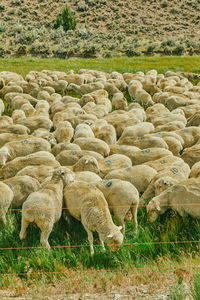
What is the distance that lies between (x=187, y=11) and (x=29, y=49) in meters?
31.1

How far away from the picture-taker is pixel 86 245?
236 inches

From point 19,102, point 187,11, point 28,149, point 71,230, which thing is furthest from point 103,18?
point 71,230

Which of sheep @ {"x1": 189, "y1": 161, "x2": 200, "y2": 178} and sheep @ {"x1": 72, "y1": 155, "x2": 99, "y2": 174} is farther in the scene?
sheep @ {"x1": 72, "y1": 155, "x2": 99, "y2": 174}

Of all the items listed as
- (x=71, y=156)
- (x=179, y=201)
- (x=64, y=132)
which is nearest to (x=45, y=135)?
(x=64, y=132)

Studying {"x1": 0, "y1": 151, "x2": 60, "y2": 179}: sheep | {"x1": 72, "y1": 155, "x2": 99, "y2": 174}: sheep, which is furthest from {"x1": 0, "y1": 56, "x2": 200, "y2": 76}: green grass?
{"x1": 72, "y1": 155, "x2": 99, "y2": 174}: sheep

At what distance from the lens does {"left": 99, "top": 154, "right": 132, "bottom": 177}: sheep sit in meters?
8.20

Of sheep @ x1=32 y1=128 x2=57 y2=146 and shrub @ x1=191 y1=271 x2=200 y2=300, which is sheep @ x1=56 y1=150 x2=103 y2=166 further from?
shrub @ x1=191 y1=271 x2=200 y2=300

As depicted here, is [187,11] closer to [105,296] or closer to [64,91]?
[64,91]

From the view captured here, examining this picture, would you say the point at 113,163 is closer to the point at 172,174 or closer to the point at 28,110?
the point at 172,174

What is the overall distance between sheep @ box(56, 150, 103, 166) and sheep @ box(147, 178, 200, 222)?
2583mm

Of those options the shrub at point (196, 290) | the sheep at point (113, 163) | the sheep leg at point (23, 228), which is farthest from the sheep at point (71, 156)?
the shrub at point (196, 290)

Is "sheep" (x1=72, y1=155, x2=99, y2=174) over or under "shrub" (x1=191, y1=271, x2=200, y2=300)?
under

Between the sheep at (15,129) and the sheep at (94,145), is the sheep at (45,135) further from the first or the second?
the sheep at (94,145)

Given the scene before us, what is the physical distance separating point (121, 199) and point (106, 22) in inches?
1988
